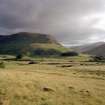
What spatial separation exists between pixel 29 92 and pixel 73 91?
592 cm

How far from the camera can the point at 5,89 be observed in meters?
26.5

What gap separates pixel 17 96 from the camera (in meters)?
25.4

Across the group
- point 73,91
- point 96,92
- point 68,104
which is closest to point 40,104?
point 68,104

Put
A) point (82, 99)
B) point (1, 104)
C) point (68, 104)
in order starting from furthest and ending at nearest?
point (82, 99) → point (68, 104) → point (1, 104)

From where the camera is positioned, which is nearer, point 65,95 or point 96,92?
point 65,95

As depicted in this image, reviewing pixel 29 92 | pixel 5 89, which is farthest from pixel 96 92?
pixel 5 89

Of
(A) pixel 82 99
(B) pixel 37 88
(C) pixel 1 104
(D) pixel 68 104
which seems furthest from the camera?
(B) pixel 37 88

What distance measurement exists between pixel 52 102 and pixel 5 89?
19.7ft

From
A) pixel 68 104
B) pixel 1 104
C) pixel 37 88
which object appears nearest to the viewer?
pixel 1 104

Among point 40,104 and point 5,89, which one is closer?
point 40,104

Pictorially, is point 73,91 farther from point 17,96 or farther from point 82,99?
point 17,96

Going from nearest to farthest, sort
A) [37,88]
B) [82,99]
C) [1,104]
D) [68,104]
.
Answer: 1. [1,104]
2. [68,104]
3. [82,99]
4. [37,88]

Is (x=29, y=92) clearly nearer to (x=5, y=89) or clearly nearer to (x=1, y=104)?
(x=5, y=89)

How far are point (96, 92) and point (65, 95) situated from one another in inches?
188
